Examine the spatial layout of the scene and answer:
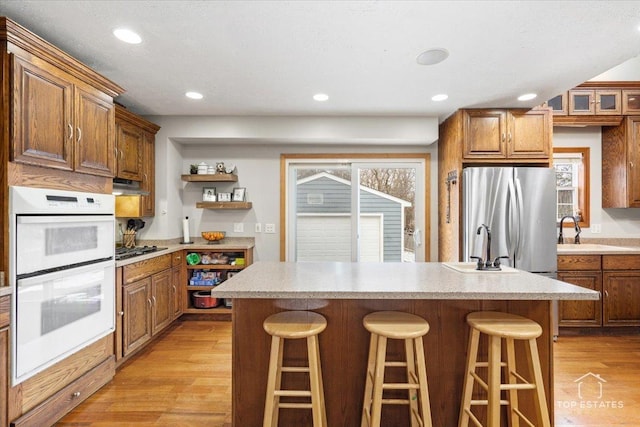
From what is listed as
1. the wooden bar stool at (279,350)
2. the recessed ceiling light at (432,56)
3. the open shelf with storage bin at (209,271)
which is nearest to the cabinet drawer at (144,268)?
the open shelf with storage bin at (209,271)

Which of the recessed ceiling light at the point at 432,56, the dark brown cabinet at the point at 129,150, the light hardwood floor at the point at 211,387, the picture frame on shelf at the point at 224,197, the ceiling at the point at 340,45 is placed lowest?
the light hardwood floor at the point at 211,387

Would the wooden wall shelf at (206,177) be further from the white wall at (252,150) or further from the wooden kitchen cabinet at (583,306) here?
the wooden kitchen cabinet at (583,306)

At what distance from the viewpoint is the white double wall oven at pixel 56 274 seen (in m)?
1.73

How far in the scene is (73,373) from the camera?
82.9 inches

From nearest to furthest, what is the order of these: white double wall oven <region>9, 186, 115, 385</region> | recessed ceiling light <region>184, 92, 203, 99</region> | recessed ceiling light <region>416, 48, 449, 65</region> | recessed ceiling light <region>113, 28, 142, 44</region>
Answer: white double wall oven <region>9, 186, 115, 385</region>
recessed ceiling light <region>113, 28, 142, 44</region>
recessed ceiling light <region>416, 48, 449, 65</region>
recessed ceiling light <region>184, 92, 203, 99</region>

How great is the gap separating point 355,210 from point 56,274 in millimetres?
3050

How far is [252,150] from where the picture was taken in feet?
13.8

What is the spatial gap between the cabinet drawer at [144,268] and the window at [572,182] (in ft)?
14.4

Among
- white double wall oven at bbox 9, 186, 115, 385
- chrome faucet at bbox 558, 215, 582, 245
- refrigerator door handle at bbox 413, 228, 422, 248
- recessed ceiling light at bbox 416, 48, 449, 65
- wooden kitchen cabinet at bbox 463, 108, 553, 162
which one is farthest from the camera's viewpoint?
refrigerator door handle at bbox 413, 228, 422, 248

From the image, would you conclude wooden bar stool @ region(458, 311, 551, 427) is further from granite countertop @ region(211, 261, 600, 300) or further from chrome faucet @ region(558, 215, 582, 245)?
chrome faucet @ region(558, 215, 582, 245)

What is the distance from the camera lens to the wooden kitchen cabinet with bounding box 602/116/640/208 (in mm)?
3557

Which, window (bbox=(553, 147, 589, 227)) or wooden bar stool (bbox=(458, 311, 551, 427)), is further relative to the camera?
window (bbox=(553, 147, 589, 227))

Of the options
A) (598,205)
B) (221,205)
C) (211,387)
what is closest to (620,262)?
(598,205)

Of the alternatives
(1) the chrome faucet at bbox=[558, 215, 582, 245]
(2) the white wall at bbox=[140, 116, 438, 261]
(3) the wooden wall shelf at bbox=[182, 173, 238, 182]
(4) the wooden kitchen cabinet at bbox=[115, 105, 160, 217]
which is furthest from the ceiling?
(1) the chrome faucet at bbox=[558, 215, 582, 245]
